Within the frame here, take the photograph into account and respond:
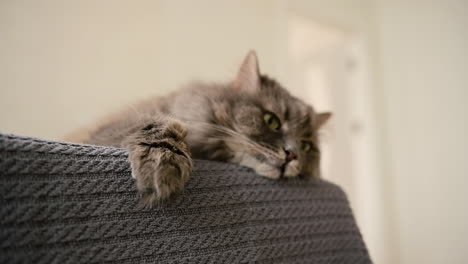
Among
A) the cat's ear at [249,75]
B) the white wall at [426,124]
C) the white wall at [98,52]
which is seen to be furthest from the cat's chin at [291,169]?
the white wall at [426,124]

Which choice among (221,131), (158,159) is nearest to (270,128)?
(221,131)

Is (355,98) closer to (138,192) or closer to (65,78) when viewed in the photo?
(65,78)

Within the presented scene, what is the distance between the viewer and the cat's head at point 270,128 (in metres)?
1.10

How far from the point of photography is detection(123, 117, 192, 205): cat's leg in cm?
75

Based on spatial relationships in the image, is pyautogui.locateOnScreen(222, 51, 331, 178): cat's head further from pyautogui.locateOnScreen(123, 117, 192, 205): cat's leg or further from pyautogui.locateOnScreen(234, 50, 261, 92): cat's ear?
pyautogui.locateOnScreen(123, 117, 192, 205): cat's leg

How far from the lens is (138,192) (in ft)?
2.51

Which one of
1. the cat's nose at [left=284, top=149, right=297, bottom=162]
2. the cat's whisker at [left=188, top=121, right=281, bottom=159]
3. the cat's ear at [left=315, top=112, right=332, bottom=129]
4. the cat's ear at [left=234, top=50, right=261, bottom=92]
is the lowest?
the cat's nose at [left=284, top=149, right=297, bottom=162]

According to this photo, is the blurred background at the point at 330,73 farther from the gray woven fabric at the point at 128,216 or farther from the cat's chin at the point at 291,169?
the gray woven fabric at the point at 128,216

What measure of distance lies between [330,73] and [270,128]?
2.31 meters

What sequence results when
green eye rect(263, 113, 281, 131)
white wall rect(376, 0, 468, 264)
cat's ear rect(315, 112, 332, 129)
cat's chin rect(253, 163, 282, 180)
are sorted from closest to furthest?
cat's chin rect(253, 163, 282, 180) < green eye rect(263, 113, 281, 131) < cat's ear rect(315, 112, 332, 129) < white wall rect(376, 0, 468, 264)

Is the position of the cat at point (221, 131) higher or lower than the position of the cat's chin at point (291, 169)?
higher

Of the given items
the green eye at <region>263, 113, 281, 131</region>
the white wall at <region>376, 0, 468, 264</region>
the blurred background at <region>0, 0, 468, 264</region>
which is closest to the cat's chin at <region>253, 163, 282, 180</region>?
the green eye at <region>263, 113, 281, 131</region>

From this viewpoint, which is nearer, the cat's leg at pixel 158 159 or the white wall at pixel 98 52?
the cat's leg at pixel 158 159

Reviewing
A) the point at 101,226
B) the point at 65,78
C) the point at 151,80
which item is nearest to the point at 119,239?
the point at 101,226
